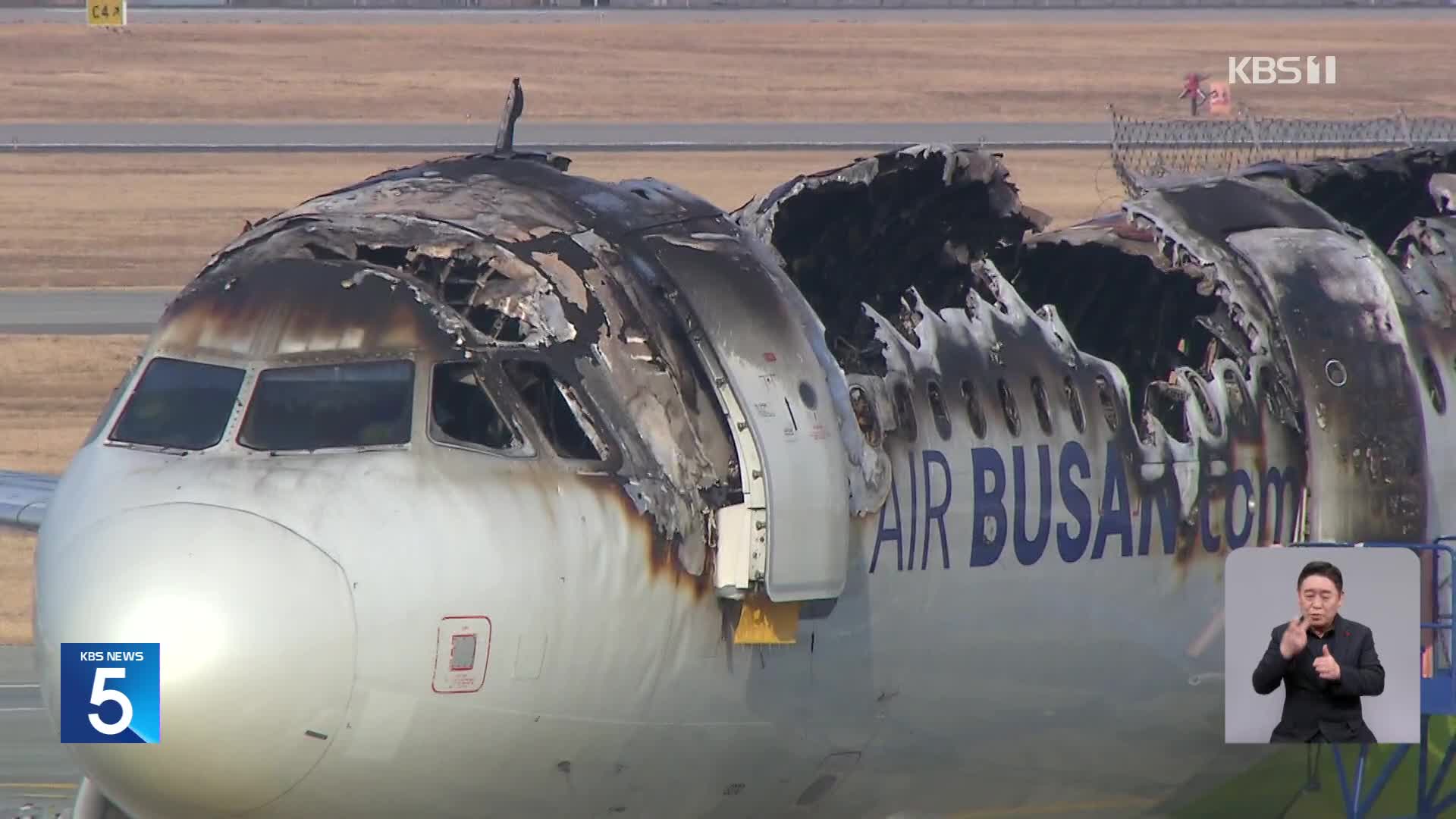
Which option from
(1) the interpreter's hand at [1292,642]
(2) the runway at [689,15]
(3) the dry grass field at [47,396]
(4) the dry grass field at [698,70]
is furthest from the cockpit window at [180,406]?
(2) the runway at [689,15]

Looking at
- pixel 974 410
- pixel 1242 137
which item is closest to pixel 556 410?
pixel 974 410

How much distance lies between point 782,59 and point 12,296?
34.6m

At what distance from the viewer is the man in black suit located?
1518cm

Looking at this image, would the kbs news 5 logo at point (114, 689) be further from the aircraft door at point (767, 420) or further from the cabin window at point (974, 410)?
the cabin window at point (974, 410)

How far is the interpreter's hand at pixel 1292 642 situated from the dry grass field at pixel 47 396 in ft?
114

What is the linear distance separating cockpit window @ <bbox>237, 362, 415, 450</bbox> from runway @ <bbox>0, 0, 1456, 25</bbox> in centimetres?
8007

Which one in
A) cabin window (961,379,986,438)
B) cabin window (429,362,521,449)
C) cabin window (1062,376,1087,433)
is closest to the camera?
cabin window (429,362,521,449)

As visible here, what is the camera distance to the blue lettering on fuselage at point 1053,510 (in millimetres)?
16797

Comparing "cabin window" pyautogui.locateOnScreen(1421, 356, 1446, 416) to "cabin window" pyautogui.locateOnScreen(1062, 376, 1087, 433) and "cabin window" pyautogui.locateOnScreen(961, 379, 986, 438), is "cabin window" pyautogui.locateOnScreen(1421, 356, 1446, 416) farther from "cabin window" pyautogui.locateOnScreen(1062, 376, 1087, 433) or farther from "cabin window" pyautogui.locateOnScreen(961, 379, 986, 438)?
"cabin window" pyautogui.locateOnScreen(961, 379, 986, 438)

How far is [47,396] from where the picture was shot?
53.3 metres

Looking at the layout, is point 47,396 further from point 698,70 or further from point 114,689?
point 114,689

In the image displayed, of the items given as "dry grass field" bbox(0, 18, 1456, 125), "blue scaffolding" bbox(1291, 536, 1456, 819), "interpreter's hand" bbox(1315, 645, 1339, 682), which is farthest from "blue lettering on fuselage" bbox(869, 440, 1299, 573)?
"dry grass field" bbox(0, 18, 1456, 125)

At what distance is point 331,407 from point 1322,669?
5.81 m

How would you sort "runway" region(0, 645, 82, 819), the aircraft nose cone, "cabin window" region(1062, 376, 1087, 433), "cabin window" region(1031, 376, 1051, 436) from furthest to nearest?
1. "runway" region(0, 645, 82, 819)
2. "cabin window" region(1062, 376, 1087, 433)
3. "cabin window" region(1031, 376, 1051, 436)
4. the aircraft nose cone
